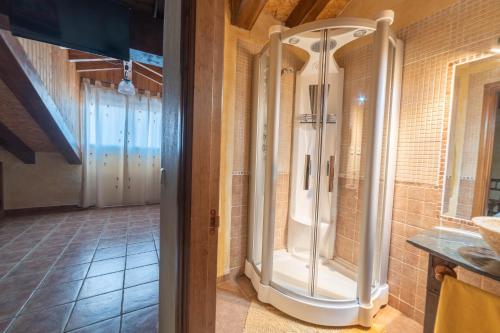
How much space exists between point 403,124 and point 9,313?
3116 millimetres

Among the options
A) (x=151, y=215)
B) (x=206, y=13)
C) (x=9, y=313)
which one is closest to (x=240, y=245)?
(x=9, y=313)

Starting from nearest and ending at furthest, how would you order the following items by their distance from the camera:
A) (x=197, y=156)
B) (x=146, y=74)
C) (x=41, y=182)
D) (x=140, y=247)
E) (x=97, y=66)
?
(x=197, y=156)
(x=140, y=247)
(x=41, y=182)
(x=97, y=66)
(x=146, y=74)

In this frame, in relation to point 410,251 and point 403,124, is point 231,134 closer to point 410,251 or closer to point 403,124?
point 403,124

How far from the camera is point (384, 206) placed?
1.64 metres

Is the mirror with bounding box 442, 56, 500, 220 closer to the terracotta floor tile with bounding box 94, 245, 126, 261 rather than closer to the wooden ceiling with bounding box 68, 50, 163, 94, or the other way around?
the terracotta floor tile with bounding box 94, 245, 126, 261

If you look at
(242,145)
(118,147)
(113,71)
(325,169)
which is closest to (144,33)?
(242,145)

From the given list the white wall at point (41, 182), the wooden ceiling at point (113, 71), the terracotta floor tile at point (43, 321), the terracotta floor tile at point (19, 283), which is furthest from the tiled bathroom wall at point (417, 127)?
the white wall at point (41, 182)

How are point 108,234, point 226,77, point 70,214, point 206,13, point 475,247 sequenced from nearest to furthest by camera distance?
1. point 206,13
2. point 475,247
3. point 226,77
4. point 108,234
5. point 70,214

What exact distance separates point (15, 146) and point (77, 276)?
2.80 meters

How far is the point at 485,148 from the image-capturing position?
4.15 ft

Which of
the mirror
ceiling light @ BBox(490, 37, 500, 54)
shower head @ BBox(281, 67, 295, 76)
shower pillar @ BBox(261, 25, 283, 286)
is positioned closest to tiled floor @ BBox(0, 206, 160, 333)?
shower pillar @ BBox(261, 25, 283, 286)

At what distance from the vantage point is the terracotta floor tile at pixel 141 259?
85.9 inches

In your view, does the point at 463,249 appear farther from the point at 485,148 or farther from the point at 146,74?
the point at 146,74

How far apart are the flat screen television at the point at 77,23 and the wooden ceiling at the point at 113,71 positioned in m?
2.04
